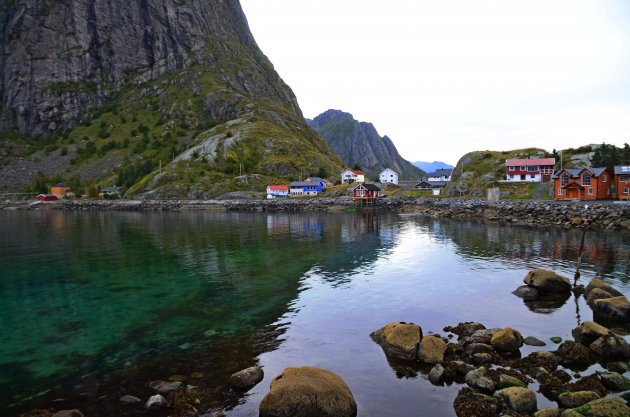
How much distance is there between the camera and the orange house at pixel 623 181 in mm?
94812

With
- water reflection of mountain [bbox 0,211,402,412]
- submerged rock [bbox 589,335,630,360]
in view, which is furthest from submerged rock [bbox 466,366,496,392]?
water reflection of mountain [bbox 0,211,402,412]

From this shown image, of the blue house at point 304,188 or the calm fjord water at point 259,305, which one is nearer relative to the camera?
the calm fjord water at point 259,305

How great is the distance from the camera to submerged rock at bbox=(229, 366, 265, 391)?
60.8ft

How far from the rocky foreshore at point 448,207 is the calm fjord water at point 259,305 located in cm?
1445

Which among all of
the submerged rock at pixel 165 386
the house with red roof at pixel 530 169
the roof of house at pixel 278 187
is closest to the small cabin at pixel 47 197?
the roof of house at pixel 278 187

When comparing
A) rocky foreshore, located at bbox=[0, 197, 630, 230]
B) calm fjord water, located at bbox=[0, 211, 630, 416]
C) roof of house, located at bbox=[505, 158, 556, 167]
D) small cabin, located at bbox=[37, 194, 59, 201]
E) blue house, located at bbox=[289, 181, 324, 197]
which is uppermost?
roof of house, located at bbox=[505, 158, 556, 167]

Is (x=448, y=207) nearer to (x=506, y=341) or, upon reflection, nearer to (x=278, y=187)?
(x=278, y=187)

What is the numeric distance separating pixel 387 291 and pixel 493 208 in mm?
79345

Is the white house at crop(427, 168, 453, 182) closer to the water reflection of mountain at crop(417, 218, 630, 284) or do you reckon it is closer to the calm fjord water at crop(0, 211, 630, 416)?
the water reflection of mountain at crop(417, 218, 630, 284)

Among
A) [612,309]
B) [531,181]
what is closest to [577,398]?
[612,309]

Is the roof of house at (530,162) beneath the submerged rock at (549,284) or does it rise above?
above

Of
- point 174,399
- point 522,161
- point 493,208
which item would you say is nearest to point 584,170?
point 493,208

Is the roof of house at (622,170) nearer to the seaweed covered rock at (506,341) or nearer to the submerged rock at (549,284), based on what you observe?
the submerged rock at (549,284)

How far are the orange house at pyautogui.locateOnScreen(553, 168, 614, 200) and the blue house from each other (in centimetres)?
9414
